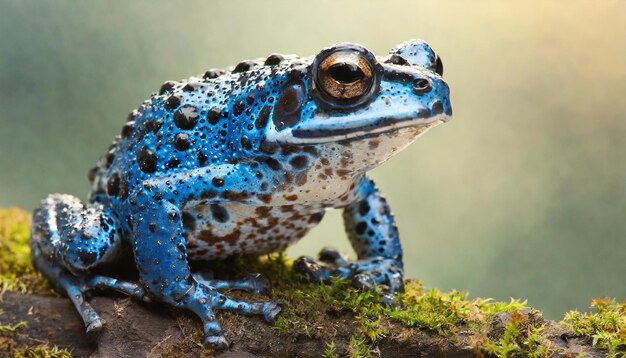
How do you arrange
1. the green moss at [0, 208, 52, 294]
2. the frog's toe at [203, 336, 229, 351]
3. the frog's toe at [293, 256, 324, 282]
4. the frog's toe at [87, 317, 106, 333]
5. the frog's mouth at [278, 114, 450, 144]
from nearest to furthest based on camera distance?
the frog's mouth at [278, 114, 450, 144] < the frog's toe at [203, 336, 229, 351] < the frog's toe at [87, 317, 106, 333] < the frog's toe at [293, 256, 324, 282] < the green moss at [0, 208, 52, 294]

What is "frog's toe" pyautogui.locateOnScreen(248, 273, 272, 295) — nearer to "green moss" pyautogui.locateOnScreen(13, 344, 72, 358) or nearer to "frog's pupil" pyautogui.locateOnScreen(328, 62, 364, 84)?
"green moss" pyautogui.locateOnScreen(13, 344, 72, 358)

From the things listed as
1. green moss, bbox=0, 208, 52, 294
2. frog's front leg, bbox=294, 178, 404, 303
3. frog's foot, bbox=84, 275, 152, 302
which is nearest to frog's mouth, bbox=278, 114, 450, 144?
frog's front leg, bbox=294, 178, 404, 303

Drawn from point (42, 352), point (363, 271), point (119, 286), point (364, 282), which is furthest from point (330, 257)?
point (42, 352)

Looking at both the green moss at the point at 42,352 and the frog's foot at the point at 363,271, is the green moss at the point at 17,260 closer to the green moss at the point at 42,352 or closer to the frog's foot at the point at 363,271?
the green moss at the point at 42,352

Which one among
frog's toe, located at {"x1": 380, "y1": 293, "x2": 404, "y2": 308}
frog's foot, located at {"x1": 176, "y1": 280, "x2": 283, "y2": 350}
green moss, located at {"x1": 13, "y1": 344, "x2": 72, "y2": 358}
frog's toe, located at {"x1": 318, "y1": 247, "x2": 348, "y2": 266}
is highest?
frog's toe, located at {"x1": 318, "y1": 247, "x2": 348, "y2": 266}

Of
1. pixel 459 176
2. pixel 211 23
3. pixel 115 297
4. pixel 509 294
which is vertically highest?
pixel 211 23

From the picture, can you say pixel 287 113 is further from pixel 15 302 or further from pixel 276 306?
pixel 15 302

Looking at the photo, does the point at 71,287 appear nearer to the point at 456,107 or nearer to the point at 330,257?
the point at 330,257

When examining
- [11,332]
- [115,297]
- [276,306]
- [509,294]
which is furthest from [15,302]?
[509,294]
